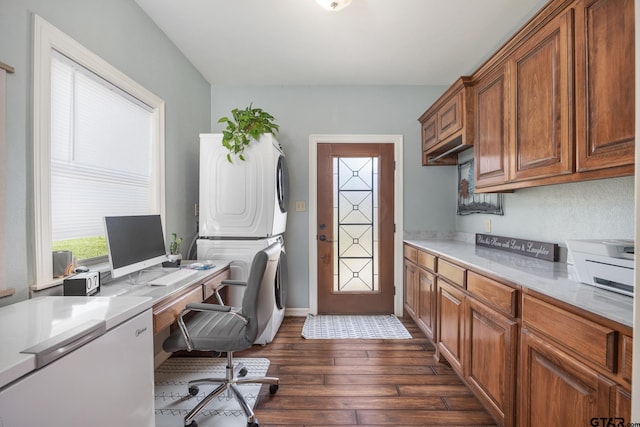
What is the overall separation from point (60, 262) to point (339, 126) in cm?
276

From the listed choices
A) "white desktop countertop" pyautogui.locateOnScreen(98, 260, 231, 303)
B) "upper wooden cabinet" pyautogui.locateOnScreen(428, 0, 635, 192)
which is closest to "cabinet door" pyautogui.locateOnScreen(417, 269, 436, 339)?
"upper wooden cabinet" pyautogui.locateOnScreen(428, 0, 635, 192)

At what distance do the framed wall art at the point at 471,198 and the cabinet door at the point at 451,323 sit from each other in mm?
906

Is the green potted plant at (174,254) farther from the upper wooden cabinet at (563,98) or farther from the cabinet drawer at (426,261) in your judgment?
the upper wooden cabinet at (563,98)

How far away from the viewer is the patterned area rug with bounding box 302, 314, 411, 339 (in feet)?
9.23

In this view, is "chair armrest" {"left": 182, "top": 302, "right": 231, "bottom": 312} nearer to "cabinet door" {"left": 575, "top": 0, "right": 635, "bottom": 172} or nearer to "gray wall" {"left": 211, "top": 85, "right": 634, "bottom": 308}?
"gray wall" {"left": 211, "top": 85, "right": 634, "bottom": 308}

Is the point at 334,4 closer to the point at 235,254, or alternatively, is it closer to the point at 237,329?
the point at 235,254

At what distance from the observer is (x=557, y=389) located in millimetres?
1127

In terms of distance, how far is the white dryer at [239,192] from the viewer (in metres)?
2.62

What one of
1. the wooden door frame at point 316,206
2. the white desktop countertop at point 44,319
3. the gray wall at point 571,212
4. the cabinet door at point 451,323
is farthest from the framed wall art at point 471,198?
the white desktop countertop at point 44,319

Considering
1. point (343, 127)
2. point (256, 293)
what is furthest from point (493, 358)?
point (343, 127)

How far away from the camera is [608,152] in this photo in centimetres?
118

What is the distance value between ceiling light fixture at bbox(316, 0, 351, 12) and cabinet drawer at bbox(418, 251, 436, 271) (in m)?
2.01

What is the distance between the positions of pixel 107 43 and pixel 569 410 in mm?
3036

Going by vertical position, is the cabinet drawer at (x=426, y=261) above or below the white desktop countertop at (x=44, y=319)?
below
